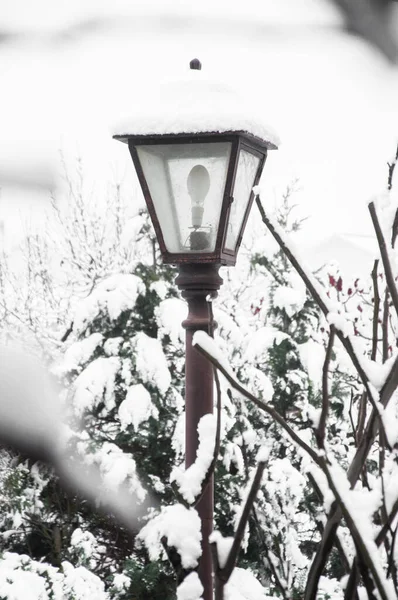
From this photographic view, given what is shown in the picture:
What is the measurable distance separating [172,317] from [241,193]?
225 cm

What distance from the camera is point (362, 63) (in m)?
Answer: 0.56

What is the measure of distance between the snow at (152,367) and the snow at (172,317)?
0.17m

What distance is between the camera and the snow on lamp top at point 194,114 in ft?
6.91

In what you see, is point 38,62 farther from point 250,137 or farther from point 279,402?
point 279,402

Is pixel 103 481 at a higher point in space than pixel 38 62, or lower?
higher

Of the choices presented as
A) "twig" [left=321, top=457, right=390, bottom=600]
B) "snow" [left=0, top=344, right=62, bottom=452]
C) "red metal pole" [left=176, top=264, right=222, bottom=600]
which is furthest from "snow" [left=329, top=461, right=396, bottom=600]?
"red metal pole" [left=176, top=264, right=222, bottom=600]

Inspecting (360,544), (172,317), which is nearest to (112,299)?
(172,317)

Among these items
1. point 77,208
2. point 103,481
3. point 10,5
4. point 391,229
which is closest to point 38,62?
point 10,5

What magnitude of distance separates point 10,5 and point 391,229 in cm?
54

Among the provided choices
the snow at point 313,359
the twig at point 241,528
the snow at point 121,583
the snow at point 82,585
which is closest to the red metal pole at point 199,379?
the twig at point 241,528

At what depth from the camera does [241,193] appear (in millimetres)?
2309

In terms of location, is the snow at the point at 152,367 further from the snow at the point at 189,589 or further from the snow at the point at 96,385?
the snow at the point at 189,589

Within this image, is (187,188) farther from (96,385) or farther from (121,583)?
(121,583)

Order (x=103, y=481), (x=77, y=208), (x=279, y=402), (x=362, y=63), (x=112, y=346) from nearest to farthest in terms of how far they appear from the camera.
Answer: (x=362, y=63) < (x=103, y=481) < (x=112, y=346) < (x=279, y=402) < (x=77, y=208)
